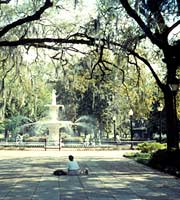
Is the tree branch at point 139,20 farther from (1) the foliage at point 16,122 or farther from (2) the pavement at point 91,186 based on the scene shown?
(1) the foliage at point 16,122

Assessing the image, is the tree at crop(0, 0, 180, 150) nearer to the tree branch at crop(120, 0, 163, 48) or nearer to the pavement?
the tree branch at crop(120, 0, 163, 48)

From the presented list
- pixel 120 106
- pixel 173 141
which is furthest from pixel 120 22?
pixel 120 106

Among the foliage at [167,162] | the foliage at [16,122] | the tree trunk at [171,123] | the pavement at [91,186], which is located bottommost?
the pavement at [91,186]

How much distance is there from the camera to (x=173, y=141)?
19.7 m

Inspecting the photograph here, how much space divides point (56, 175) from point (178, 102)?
784 inches

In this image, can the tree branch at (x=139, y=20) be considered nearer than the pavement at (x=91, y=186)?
Answer: No

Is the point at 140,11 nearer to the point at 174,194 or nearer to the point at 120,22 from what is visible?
the point at 120,22

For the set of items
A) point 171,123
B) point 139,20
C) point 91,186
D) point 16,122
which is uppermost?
point 139,20

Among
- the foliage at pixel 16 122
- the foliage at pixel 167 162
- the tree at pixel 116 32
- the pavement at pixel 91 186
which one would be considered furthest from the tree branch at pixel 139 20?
the foliage at pixel 16 122

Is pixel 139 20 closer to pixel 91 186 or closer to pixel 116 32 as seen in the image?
pixel 116 32

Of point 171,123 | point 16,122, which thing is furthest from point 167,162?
point 16,122

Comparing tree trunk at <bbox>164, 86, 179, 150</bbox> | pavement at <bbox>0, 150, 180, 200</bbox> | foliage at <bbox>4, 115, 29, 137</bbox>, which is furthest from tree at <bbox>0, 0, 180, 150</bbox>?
foliage at <bbox>4, 115, 29, 137</bbox>

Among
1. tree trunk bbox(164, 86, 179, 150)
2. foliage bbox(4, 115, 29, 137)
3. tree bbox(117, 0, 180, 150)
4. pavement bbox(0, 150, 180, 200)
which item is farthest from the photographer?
foliage bbox(4, 115, 29, 137)

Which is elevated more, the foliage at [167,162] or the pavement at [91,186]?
the foliage at [167,162]
